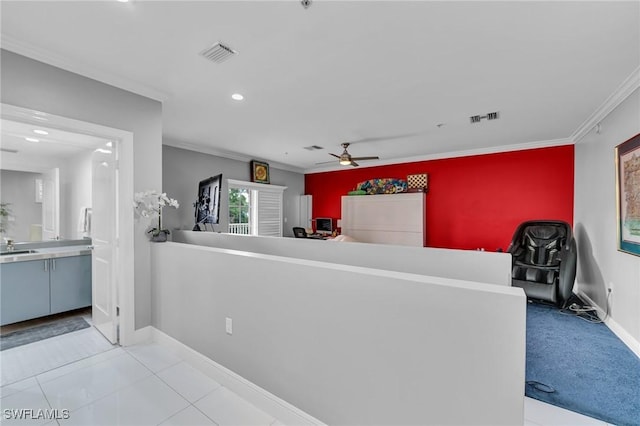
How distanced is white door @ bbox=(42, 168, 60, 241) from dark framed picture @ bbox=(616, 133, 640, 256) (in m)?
7.35

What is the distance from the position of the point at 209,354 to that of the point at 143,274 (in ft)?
3.89

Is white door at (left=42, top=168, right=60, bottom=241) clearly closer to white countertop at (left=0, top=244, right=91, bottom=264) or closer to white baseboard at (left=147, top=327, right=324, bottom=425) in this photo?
white countertop at (left=0, top=244, right=91, bottom=264)

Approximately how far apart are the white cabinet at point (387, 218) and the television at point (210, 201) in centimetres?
367

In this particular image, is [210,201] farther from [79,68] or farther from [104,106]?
[79,68]

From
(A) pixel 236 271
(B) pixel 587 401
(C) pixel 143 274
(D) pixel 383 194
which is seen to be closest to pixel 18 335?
(C) pixel 143 274

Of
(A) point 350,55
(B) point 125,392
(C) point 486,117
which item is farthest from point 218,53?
(C) point 486,117

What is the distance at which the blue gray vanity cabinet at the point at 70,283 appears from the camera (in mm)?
3471

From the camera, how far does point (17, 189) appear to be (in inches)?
173

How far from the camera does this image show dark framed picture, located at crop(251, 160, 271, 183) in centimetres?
631

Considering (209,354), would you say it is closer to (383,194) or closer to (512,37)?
(512,37)

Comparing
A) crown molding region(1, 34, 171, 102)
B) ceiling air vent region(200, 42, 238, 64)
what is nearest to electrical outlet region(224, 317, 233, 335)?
ceiling air vent region(200, 42, 238, 64)

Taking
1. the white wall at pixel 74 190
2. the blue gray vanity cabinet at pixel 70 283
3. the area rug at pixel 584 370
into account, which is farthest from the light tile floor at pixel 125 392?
the white wall at pixel 74 190

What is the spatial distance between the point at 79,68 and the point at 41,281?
2699 millimetres

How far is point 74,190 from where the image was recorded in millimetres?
4422
